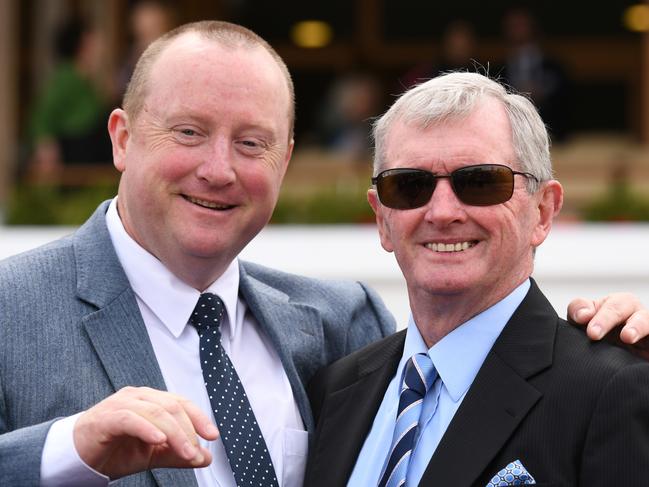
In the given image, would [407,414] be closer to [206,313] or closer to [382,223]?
[382,223]

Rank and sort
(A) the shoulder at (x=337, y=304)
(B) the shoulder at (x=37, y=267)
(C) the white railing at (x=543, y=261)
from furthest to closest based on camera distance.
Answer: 1. (C) the white railing at (x=543, y=261)
2. (A) the shoulder at (x=337, y=304)
3. (B) the shoulder at (x=37, y=267)

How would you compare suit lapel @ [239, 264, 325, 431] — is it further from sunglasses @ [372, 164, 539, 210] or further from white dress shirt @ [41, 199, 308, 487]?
sunglasses @ [372, 164, 539, 210]

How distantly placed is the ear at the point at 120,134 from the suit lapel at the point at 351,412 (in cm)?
84

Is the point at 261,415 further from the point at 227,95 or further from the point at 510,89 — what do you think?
the point at 510,89

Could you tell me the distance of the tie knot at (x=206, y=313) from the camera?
340cm

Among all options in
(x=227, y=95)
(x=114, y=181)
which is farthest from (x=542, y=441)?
(x=114, y=181)

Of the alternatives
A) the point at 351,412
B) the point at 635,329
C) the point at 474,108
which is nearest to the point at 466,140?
the point at 474,108

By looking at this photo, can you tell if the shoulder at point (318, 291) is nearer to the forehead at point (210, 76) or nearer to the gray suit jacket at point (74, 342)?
the gray suit jacket at point (74, 342)

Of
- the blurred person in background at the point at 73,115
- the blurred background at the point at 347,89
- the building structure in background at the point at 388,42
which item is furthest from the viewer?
the building structure in background at the point at 388,42

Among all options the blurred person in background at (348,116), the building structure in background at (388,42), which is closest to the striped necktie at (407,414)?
the blurred person in background at (348,116)

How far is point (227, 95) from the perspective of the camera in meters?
3.30

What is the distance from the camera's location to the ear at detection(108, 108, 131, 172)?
3.46 m

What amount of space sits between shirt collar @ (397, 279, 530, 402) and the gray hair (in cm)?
31

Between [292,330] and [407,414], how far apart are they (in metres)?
0.64
